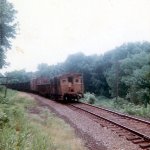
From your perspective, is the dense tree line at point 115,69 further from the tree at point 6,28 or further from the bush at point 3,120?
the bush at point 3,120

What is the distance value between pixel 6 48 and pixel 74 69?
36703mm

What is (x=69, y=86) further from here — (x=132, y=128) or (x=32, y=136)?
(x=32, y=136)

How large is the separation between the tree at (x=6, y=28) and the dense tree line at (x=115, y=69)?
401 inches

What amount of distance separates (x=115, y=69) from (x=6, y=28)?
25.0m

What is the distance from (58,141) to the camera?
11102mm

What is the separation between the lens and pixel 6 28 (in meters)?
32.7

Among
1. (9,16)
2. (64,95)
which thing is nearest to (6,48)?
(9,16)

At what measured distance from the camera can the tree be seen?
30391 mm

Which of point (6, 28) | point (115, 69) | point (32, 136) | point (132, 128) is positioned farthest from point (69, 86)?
point (115, 69)

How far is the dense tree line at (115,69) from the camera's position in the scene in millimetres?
38562

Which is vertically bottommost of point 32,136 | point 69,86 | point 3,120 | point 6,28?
point 32,136

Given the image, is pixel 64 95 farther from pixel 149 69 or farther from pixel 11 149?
pixel 11 149

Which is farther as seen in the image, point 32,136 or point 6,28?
point 6,28

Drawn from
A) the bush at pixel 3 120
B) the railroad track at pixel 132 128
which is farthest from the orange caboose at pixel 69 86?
the bush at pixel 3 120
